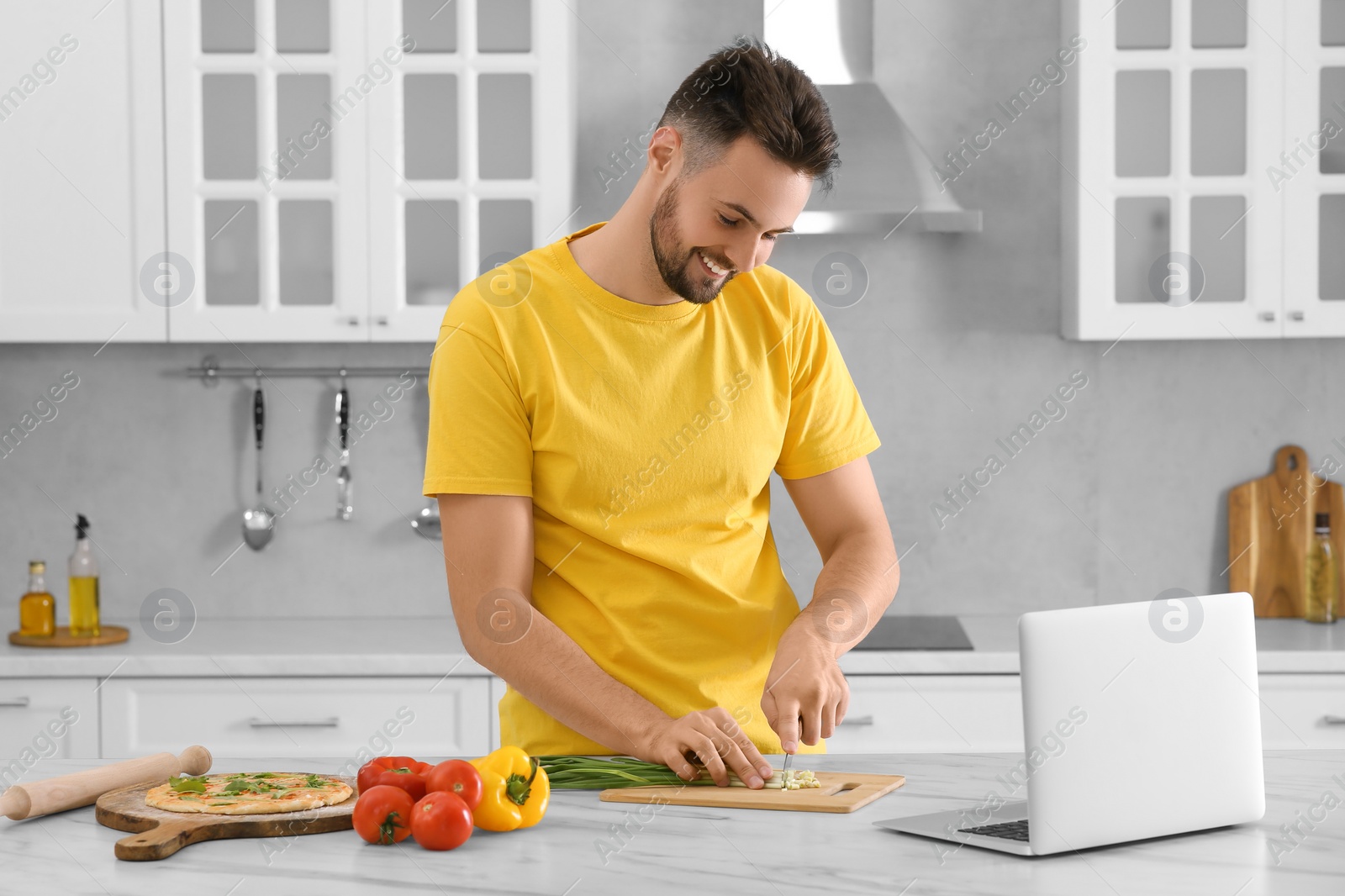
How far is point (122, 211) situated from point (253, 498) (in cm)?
73

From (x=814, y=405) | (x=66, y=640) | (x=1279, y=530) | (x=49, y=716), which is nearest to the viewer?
(x=814, y=405)

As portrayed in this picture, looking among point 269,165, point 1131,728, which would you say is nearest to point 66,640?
point 269,165

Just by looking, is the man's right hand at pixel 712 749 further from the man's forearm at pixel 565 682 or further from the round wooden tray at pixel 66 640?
the round wooden tray at pixel 66 640

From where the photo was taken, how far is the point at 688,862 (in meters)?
1.17

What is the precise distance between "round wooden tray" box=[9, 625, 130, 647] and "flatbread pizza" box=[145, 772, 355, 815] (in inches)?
57.5

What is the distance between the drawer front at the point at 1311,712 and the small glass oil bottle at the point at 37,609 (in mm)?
2402

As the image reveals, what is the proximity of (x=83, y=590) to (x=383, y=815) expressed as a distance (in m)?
1.81

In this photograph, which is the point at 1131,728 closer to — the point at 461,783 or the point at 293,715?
the point at 461,783

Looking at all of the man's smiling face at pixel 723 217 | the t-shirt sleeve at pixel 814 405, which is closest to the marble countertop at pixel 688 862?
the t-shirt sleeve at pixel 814 405

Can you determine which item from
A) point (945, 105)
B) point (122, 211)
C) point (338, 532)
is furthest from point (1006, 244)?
point (122, 211)

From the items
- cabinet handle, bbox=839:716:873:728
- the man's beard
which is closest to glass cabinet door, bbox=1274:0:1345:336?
cabinet handle, bbox=839:716:873:728

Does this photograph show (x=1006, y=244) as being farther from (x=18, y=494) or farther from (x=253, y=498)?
(x=18, y=494)

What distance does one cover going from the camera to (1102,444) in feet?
10.3

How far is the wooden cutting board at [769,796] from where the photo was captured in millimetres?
1326
